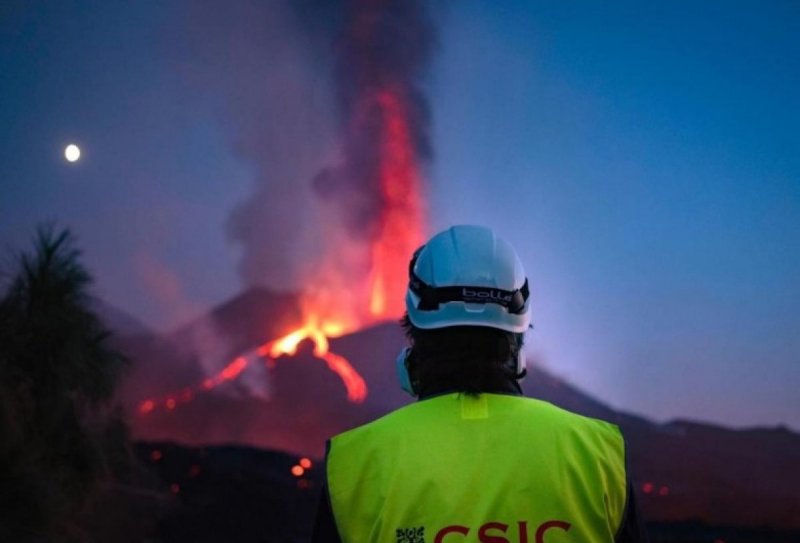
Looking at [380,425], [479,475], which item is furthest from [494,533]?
[380,425]

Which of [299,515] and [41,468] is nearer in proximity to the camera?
[41,468]

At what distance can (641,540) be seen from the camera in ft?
7.90

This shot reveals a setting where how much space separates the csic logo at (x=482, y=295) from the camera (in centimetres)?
265

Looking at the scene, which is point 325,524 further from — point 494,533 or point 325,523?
point 494,533

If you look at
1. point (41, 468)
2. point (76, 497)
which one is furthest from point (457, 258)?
point (76, 497)

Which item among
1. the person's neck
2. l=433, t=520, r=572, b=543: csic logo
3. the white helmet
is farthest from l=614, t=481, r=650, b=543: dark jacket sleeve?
the white helmet

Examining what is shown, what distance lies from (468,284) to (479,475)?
0.63 metres

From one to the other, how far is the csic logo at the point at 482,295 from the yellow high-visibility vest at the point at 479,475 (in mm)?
324

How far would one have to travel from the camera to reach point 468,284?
269 centimetres

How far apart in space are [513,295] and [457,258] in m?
0.21

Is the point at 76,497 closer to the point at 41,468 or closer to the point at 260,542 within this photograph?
the point at 41,468

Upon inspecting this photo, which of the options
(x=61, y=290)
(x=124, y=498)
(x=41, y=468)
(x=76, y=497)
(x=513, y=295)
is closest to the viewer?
(x=513, y=295)

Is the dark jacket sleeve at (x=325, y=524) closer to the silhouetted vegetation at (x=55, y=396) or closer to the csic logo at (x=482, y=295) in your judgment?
the csic logo at (x=482, y=295)

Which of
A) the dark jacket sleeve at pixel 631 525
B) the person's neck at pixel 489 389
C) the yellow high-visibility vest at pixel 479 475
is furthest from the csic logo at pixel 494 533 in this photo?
the person's neck at pixel 489 389
